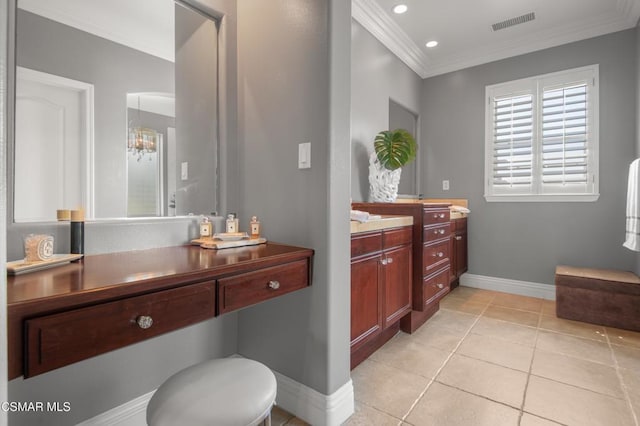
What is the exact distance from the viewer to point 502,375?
197cm

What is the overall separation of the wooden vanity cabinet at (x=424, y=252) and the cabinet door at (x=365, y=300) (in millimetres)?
566

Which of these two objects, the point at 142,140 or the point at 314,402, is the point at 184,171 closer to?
the point at 142,140

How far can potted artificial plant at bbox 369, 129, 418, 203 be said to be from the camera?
2.92m

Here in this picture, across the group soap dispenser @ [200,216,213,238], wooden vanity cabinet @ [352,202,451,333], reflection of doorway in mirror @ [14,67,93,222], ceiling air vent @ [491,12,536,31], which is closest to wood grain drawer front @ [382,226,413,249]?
wooden vanity cabinet @ [352,202,451,333]

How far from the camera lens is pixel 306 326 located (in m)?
1.55

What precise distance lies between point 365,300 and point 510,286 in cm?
261

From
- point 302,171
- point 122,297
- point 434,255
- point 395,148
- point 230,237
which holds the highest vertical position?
point 395,148

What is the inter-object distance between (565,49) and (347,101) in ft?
10.7

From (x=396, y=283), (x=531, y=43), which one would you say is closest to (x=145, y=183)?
(x=396, y=283)

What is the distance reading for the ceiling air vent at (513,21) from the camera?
3093 millimetres

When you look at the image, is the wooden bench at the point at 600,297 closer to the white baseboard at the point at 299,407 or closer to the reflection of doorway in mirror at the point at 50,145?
the white baseboard at the point at 299,407

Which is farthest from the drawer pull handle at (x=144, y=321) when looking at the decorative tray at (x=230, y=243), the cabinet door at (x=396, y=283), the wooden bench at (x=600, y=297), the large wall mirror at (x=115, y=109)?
the wooden bench at (x=600, y=297)

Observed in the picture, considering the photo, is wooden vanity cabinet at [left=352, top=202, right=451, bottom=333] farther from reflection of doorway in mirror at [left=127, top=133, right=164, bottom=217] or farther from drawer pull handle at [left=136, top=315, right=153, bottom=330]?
drawer pull handle at [left=136, top=315, right=153, bottom=330]

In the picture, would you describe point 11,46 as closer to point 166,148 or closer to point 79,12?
point 79,12
